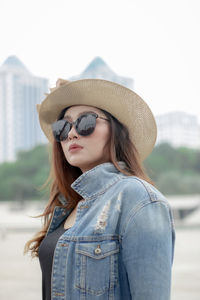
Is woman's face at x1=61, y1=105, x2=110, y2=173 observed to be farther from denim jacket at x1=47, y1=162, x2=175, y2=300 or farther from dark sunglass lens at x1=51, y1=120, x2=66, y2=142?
denim jacket at x1=47, y1=162, x2=175, y2=300

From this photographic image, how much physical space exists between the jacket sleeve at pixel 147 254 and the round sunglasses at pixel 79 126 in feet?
1.28

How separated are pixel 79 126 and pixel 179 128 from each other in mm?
58999

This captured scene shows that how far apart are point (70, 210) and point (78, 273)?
0.43 m

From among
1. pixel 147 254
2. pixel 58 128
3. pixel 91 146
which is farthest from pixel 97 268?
pixel 58 128

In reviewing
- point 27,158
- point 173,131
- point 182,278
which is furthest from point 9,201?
point 182,278

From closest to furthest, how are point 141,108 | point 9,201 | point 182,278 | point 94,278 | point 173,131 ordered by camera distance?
point 94,278 < point 141,108 < point 182,278 < point 9,201 < point 173,131

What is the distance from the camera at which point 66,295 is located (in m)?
1.19

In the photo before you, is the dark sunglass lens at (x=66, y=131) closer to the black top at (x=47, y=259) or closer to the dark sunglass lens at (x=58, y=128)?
the dark sunglass lens at (x=58, y=128)

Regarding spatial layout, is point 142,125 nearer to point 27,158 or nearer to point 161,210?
point 161,210

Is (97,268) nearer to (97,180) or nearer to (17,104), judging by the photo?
(97,180)

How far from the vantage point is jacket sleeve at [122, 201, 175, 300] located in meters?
1.09

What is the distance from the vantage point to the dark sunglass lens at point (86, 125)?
141cm

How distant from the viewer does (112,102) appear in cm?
148

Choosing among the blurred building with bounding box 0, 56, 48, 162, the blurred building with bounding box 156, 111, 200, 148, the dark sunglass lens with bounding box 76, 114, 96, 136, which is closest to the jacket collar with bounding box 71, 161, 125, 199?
the dark sunglass lens with bounding box 76, 114, 96, 136
